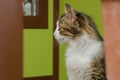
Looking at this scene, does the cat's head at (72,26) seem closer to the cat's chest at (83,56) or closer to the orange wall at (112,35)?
the cat's chest at (83,56)

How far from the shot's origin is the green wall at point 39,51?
236cm

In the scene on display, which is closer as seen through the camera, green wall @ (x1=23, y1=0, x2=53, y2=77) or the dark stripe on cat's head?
the dark stripe on cat's head

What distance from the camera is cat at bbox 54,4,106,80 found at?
1.07m

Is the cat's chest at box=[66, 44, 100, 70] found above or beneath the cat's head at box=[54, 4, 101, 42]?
beneath

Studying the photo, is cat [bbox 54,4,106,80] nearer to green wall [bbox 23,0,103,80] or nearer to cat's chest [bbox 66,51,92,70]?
cat's chest [bbox 66,51,92,70]

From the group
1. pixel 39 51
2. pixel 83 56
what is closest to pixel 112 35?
pixel 83 56

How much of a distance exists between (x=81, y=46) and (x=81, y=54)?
0.11 ft

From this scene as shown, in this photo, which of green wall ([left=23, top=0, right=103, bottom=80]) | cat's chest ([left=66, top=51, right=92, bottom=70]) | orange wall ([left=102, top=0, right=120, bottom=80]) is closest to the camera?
orange wall ([left=102, top=0, right=120, bottom=80])

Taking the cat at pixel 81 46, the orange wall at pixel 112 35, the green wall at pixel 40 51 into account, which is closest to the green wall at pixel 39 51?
the green wall at pixel 40 51

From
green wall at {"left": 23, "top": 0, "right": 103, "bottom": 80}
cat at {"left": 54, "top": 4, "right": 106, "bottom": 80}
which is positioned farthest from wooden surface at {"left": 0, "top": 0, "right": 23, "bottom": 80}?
green wall at {"left": 23, "top": 0, "right": 103, "bottom": 80}

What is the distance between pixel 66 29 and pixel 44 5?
4.22ft

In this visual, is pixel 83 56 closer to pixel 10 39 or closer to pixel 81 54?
pixel 81 54

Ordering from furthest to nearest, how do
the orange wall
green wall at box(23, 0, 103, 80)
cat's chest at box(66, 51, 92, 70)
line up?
1. green wall at box(23, 0, 103, 80)
2. cat's chest at box(66, 51, 92, 70)
3. the orange wall

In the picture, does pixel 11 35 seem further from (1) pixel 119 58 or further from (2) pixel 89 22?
(2) pixel 89 22
